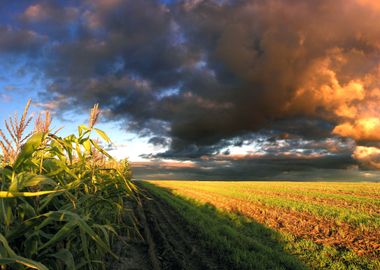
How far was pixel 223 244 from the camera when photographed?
9.60m

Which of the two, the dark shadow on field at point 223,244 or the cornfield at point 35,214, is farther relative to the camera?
the dark shadow on field at point 223,244

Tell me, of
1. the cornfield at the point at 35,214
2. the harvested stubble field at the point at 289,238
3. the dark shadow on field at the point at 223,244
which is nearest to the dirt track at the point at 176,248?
the dark shadow on field at the point at 223,244

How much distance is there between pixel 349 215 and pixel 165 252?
37.6 feet

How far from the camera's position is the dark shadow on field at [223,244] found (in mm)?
7914

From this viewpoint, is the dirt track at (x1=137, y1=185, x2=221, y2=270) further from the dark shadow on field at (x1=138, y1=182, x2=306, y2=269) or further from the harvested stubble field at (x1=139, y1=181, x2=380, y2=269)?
the harvested stubble field at (x1=139, y1=181, x2=380, y2=269)

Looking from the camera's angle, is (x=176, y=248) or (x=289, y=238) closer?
(x=176, y=248)

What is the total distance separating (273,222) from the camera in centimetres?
1394

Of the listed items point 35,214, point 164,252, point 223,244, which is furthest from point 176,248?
point 35,214

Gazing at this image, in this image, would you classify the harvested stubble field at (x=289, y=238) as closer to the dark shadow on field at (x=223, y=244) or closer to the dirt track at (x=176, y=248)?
the dark shadow on field at (x=223, y=244)

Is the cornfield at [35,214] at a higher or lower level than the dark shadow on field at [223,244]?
higher

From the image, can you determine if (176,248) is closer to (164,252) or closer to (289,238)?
(164,252)

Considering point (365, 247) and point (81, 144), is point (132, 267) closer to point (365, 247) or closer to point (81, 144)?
point (81, 144)

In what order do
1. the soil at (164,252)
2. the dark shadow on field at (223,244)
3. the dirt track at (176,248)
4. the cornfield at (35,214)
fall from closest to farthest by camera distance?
the cornfield at (35,214) < the soil at (164,252) < the dirt track at (176,248) < the dark shadow on field at (223,244)

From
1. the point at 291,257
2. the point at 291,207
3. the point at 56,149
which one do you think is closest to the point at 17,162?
the point at 56,149
